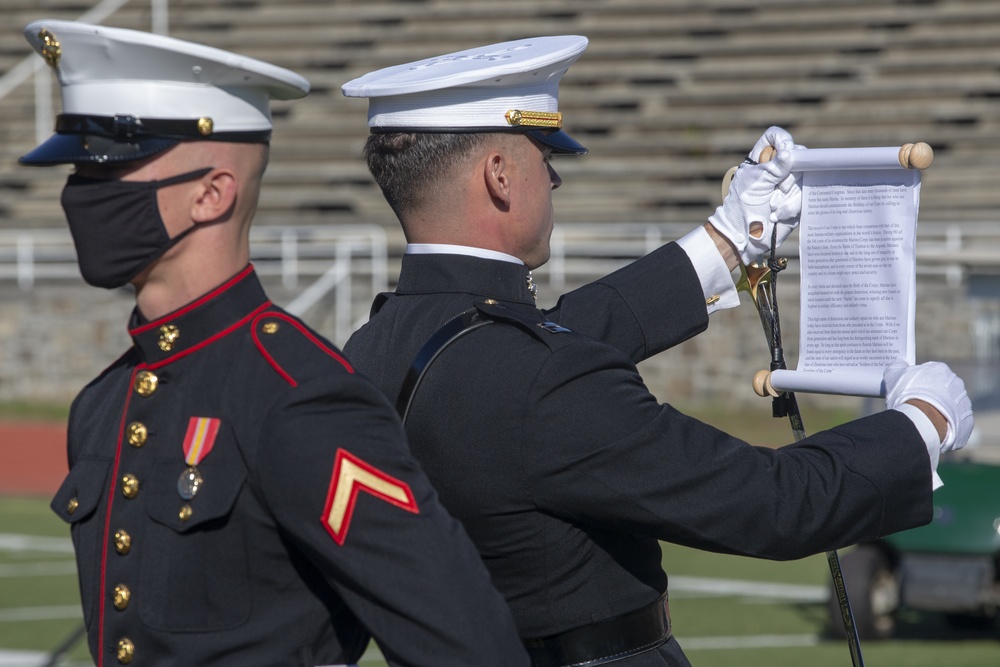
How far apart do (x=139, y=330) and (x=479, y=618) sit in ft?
1.97

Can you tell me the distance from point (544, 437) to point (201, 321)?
517 mm

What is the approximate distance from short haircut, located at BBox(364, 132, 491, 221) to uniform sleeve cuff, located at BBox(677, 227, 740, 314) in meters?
0.68

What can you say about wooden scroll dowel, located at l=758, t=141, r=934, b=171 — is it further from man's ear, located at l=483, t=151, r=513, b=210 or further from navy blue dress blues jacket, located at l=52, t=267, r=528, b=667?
navy blue dress blues jacket, located at l=52, t=267, r=528, b=667

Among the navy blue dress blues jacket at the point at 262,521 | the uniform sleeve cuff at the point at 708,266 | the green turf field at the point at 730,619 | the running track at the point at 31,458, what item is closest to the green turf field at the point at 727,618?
the green turf field at the point at 730,619

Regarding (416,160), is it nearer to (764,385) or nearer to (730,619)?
(764,385)

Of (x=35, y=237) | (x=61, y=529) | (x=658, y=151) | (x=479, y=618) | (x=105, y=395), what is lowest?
(x=61, y=529)

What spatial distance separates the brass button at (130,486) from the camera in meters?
1.86

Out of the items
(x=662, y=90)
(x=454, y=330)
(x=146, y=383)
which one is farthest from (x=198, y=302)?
(x=662, y=90)

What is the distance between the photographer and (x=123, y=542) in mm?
1845

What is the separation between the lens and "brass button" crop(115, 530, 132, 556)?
1843mm

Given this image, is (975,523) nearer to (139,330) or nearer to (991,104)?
(139,330)

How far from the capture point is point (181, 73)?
185cm

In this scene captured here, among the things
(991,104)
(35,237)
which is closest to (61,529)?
(35,237)

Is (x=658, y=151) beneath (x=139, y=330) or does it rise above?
beneath
